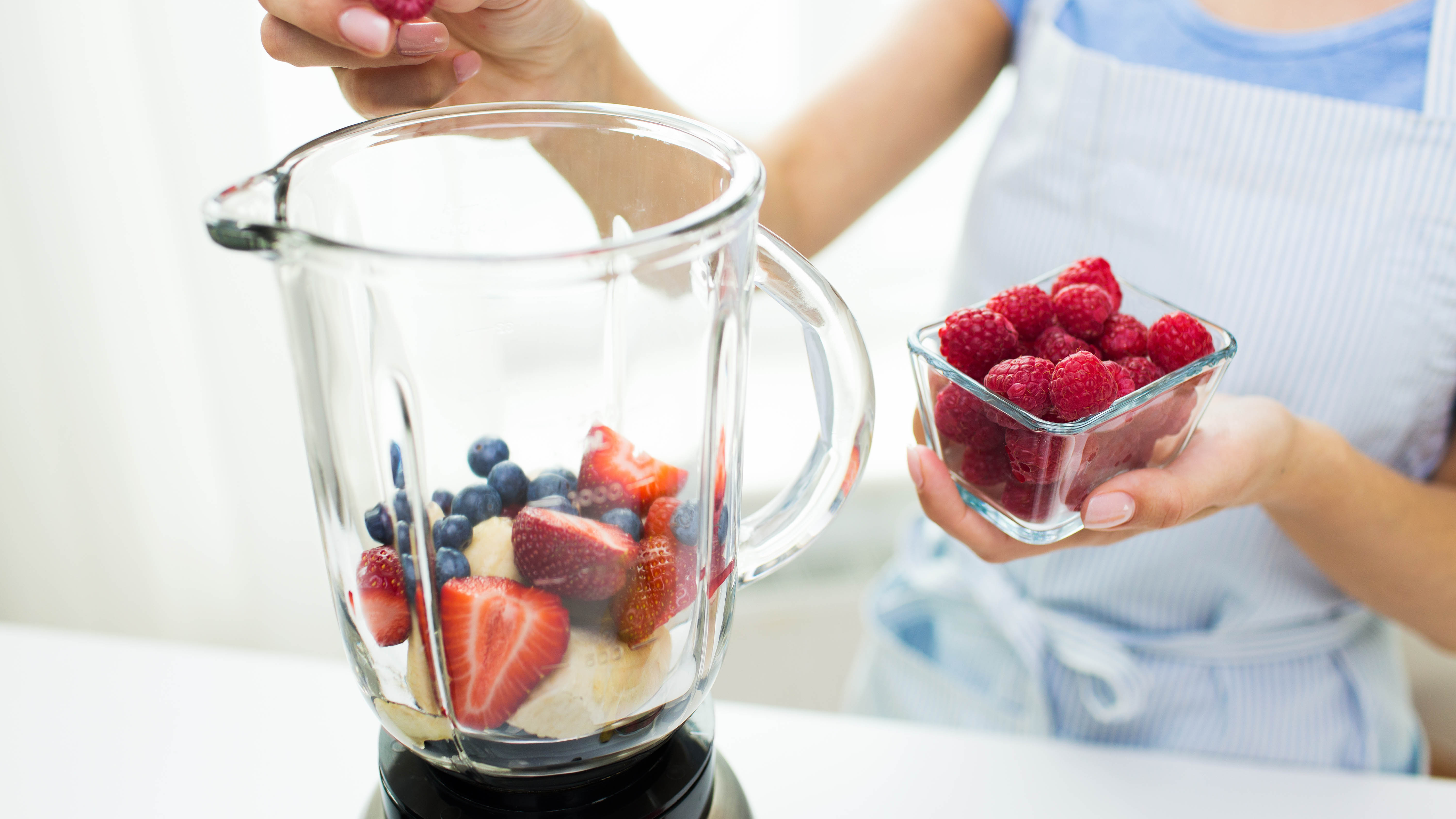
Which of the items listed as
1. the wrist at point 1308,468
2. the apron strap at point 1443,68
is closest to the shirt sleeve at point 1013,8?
the apron strap at point 1443,68

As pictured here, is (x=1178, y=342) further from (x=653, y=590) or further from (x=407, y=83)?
(x=407, y=83)

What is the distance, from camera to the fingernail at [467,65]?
1.71 feet

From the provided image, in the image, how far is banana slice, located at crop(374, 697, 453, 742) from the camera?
15.0 inches

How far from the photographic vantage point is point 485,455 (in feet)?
1.26

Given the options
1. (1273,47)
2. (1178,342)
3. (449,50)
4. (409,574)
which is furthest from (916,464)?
(1273,47)

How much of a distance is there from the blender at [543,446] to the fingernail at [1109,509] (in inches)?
4.6

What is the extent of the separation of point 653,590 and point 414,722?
0.35 ft

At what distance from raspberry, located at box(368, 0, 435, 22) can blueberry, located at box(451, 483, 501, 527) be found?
196 mm

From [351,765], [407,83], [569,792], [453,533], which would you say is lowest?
[351,765]

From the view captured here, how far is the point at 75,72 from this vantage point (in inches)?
38.8

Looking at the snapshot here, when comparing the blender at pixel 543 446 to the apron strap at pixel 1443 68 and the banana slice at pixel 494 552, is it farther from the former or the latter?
the apron strap at pixel 1443 68

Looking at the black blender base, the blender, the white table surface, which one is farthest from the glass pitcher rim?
the white table surface

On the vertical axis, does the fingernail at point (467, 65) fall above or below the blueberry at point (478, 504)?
above

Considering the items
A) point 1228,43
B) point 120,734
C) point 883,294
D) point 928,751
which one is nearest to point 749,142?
point 1228,43
